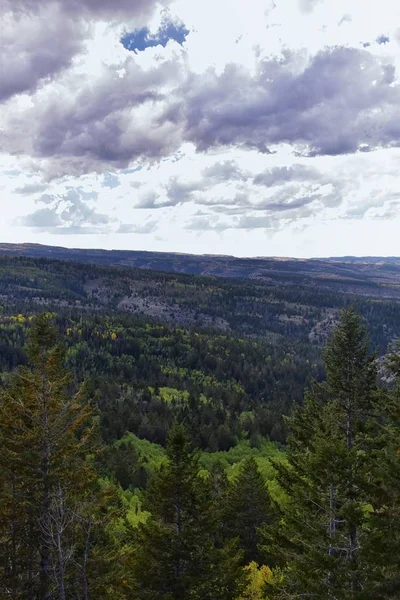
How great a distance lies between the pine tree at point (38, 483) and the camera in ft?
68.5

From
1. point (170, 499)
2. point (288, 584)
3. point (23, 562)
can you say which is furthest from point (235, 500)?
point (23, 562)

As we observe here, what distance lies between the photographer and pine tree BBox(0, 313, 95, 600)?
20.9 meters

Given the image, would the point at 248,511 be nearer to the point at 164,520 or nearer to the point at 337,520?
the point at 164,520

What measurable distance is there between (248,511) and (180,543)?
2074 centimetres

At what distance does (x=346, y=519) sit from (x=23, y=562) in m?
14.1

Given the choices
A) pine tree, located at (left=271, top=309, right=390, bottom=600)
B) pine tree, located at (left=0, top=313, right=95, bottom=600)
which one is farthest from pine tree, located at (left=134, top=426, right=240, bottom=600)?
pine tree, located at (left=0, top=313, right=95, bottom=600)

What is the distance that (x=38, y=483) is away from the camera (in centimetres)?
2166

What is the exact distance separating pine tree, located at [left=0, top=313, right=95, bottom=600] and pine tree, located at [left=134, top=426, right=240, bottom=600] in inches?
141

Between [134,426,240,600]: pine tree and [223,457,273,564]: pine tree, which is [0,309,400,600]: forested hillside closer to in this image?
[134,426,240,600]: pine tree

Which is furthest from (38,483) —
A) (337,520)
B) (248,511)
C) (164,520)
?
(248,511)

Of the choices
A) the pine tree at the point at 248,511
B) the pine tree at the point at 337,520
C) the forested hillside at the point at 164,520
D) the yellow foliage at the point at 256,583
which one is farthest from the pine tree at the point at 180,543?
the pine tree at the point at 248,511

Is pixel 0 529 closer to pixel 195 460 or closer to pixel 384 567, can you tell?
pixel 195 460

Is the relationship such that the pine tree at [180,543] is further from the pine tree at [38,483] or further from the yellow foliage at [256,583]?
the yellow foliage at [256,583]

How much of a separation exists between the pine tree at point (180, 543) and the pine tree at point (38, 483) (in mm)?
3573
